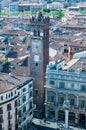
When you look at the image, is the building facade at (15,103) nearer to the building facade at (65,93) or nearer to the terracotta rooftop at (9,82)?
the terracotta rooftop at (9,82)

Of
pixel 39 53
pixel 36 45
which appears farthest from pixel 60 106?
pixel 36 45

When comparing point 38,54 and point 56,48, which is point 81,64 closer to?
point 38,54

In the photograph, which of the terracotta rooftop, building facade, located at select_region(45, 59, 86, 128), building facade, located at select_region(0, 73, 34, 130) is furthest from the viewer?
building facade, located at select_region(45, 59, 86, 128)

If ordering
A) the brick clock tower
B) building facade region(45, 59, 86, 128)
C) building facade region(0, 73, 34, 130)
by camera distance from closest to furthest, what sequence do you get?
building facade region(0, 73, 34, 130)
building facade region(45, 59, 86, 128)
the brick clock tower

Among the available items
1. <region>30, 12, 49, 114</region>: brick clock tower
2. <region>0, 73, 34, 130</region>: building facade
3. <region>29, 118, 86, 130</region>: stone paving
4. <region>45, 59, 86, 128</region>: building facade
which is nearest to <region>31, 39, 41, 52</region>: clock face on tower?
<region>30, 12, 49, 114</region>: brick clock tower

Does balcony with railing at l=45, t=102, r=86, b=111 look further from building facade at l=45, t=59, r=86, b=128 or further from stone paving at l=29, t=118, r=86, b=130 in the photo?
stone paving at l=29, t=118, r=86, b=130

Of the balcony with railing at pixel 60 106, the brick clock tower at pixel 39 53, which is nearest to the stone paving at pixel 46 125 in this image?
the balcony with railing at pixel 60 106

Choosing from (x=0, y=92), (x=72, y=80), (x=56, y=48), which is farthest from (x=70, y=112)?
(x=56, y=48)
